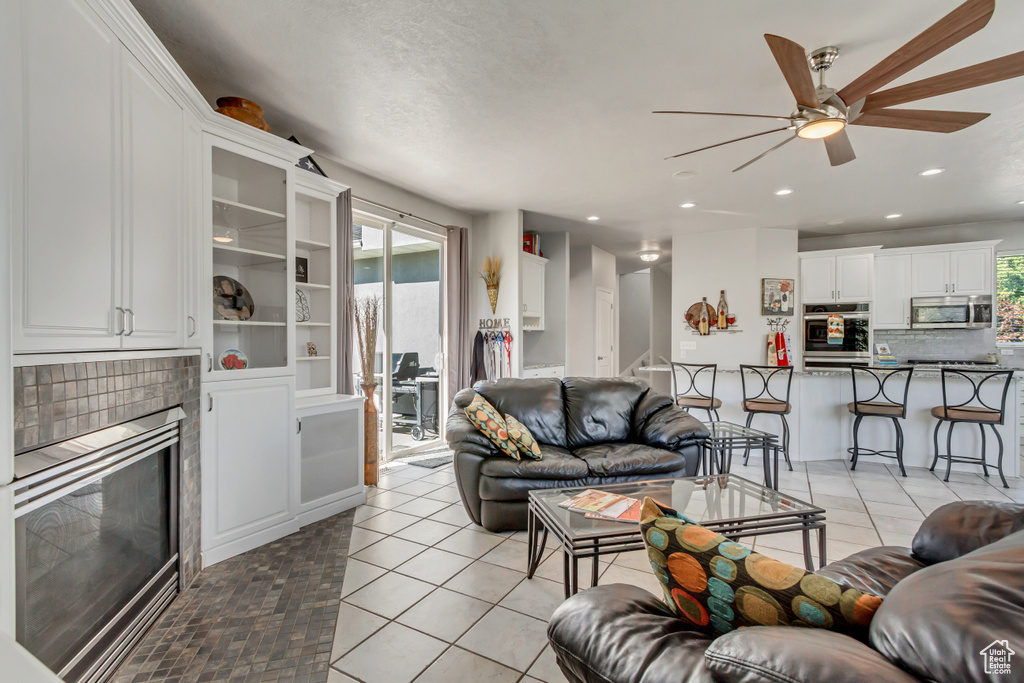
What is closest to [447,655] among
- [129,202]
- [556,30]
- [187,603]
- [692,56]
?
[187,603]

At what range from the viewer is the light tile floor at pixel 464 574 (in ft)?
6.00

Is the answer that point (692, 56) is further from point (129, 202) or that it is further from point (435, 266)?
point (435, 266)

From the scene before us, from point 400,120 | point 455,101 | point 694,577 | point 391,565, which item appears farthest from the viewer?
point 400,120

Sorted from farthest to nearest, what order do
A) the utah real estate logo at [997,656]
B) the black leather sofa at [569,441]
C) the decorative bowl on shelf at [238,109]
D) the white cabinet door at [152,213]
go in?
the black leather sofa at [569,441] → the decorative bowl on shelf at [238,109] → the white cabinet door at [152,213] → the utah real estate logo at [997,656]

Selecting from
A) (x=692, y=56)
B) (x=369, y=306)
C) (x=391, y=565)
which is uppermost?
(x=692, y=56)

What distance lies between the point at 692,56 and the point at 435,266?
11.8ft

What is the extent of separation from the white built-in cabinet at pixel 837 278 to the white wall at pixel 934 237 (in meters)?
0.72

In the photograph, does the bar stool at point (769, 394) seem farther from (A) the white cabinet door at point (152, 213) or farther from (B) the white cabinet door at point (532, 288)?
(A) the white cabinet door at point (152, 213)

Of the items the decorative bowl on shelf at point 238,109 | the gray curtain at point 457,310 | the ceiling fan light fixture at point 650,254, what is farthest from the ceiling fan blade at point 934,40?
the ceiling fan light fixture at point 650,254

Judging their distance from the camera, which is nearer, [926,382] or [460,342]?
[926,382]

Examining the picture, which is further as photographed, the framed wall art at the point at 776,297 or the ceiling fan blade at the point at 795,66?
the framed wall art at the point at 776,297

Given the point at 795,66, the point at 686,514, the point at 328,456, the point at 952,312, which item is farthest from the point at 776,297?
the point at 328,456

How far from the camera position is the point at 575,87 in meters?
2.75

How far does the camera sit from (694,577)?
93 centimetres
